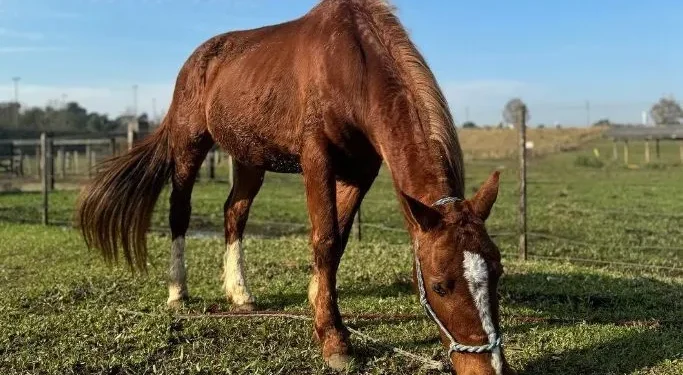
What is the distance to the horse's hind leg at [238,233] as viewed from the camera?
4.96 m

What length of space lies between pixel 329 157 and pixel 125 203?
2332mm

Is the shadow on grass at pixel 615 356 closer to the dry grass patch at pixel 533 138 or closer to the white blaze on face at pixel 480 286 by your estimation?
the white blaze on face at pixel 480 286

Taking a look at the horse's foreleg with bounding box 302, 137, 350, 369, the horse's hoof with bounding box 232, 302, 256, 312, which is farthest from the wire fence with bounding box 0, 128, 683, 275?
the horse's foreleg with bounding box 302, 137, 350, 369

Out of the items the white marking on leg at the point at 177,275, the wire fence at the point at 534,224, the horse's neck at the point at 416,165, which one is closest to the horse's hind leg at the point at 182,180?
the white marking on leg at the point at 177,275

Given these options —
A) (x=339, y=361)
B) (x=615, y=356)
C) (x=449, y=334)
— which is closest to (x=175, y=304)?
(x=339, y=361)

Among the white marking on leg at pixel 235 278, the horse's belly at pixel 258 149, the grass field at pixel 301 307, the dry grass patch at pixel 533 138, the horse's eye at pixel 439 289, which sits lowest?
the grass field at pixel 301 307

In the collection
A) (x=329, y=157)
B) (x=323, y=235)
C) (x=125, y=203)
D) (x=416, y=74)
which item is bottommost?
(x=323, y=235)

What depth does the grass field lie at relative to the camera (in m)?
3.69

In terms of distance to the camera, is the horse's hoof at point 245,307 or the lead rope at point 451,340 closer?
the lead rope at point 451,340

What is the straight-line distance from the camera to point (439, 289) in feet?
8.97

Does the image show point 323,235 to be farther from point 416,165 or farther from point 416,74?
point 416,74

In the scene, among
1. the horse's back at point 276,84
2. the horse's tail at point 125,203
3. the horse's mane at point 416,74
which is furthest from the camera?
the horse's tail at point 125,203

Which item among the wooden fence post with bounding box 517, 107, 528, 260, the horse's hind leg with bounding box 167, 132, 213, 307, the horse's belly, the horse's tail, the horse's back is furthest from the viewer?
the wooden fence post with bounding box 517, 107, 528, 260

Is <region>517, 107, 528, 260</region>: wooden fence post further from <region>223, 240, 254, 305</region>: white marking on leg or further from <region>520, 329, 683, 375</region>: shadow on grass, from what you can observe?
<region>223, 240, 254, 305</region>: white marking on leg
